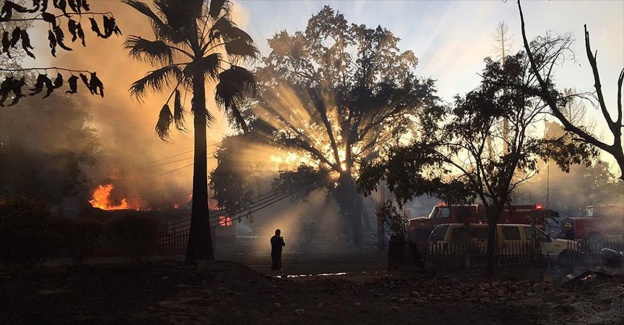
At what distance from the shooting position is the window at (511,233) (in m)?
20.5

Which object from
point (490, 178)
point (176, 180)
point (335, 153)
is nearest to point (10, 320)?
point (490, 178)

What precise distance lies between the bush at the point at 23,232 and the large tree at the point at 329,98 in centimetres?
3104

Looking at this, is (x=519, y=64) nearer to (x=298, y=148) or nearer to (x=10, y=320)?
(x=10, y=320)

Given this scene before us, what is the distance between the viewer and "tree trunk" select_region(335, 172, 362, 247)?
4228 centimetres

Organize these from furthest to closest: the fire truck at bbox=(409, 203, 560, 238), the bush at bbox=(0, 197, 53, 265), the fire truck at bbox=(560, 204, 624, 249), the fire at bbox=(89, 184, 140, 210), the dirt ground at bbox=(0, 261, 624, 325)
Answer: the fire at bbox=(89, 184, 140, 210), the fire truck at bbox=(560, 204, 624, 249), the fire truck at bbox=(409, 203, 560, 238), the bush at bbox=(0, 197, 53, 265), the dirt ground at bbox=(0, 261, 624, 325)

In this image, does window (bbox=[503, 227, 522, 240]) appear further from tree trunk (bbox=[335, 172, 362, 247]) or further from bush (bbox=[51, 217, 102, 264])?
tree trunk (bbox=[335, 172, 362, 247])

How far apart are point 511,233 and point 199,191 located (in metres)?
12.9

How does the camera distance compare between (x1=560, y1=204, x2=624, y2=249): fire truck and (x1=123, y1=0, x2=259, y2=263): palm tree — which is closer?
(x1=123, y1=0, x2=259, y2=263): palm tree

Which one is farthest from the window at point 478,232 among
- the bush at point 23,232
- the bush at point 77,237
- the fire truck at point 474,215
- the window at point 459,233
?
the bush at point 23,232

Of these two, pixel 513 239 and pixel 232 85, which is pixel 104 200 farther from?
pixel 513 239

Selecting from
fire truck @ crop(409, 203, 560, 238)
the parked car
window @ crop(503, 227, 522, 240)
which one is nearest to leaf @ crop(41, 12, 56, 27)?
the parked car

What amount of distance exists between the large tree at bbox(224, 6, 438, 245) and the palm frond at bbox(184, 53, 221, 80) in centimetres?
2529

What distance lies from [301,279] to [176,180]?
46356 mm

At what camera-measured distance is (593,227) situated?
29312 mm
